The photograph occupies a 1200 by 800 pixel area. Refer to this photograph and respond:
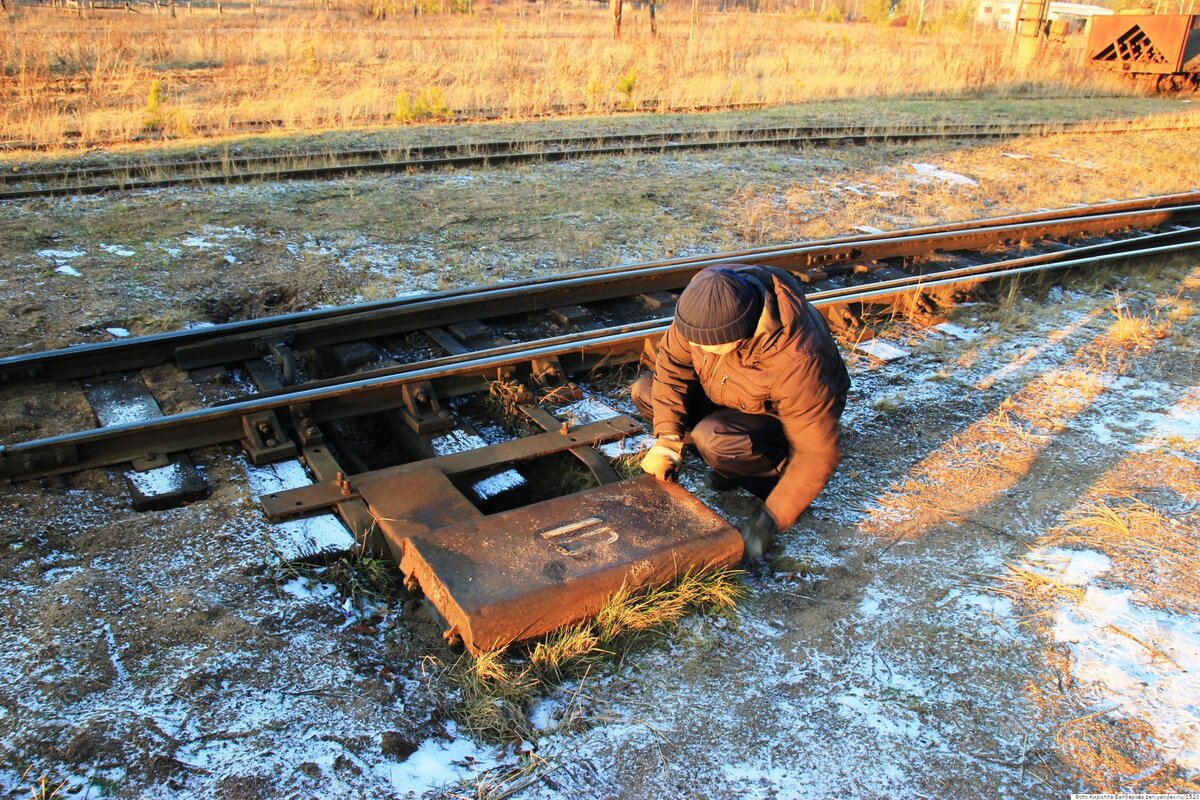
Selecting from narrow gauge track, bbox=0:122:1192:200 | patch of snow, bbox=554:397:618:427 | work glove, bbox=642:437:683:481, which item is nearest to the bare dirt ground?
work glove, bbox=642:437:683:481

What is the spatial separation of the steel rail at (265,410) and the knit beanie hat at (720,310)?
1.92m

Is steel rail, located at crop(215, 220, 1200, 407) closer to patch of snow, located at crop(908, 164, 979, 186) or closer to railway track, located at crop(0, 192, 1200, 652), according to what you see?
railway track, located at crop(0, 192, 1200, 652)

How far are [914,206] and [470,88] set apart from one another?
1009 cm

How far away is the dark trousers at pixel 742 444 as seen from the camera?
396 cm

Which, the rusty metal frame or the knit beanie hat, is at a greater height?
the knit beanie hat

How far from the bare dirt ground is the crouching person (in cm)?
36

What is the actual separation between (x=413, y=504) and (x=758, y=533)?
1.46 metres

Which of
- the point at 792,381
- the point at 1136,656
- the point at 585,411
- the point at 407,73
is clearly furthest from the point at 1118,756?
the point at 407,73

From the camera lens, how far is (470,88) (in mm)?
17500

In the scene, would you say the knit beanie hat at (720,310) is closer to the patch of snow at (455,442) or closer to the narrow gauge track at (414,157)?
the patch of snow at (455,442)

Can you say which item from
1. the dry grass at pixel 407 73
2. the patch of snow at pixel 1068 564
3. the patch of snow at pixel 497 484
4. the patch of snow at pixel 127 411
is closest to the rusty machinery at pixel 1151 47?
the dry grass at pixel 407 73

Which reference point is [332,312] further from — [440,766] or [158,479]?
[440,766]

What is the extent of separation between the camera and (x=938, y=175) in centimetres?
1209

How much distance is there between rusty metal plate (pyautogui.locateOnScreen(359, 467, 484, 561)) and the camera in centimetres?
372
